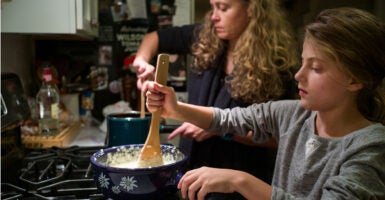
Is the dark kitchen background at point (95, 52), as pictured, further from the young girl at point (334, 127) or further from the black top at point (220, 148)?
the young girl at point (334, 127)

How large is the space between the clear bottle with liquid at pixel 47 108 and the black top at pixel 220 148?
1.90 feet

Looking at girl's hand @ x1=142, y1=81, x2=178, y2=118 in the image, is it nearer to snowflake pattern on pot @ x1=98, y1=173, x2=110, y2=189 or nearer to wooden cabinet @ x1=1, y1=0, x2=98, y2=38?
snowflake pattern on pot @ x1=98, y1=173, x2=110, y2=189

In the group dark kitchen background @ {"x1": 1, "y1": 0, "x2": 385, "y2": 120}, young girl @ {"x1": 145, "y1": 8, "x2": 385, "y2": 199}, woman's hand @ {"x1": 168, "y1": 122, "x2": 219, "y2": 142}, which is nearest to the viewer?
young girl @ {"x1": 145, "y1": 8, "x2": 385, "y2": 199}

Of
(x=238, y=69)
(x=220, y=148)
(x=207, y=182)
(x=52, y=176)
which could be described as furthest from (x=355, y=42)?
(x=52, y=176)

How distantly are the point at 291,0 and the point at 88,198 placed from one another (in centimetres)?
174

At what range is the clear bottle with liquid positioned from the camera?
1.52 m

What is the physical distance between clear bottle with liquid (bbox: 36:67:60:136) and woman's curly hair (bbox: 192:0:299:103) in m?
0.67

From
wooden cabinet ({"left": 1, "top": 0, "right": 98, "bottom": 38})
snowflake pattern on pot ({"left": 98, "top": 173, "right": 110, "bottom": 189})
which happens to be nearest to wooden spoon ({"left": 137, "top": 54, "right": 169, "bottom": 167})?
snowflake pattern on pot ({"left": 98, "top": 173, "right": 110, "bottom": 189})

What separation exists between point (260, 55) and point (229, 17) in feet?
0.53

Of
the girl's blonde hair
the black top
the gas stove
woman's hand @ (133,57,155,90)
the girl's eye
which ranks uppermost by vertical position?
the girl's eye

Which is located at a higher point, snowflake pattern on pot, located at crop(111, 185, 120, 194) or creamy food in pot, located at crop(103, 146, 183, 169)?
creamy food in pot, located at crop(103, 146, 183, 169)

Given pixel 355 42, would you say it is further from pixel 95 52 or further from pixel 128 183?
pixel 95 52

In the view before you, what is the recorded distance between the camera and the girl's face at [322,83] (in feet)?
2.48

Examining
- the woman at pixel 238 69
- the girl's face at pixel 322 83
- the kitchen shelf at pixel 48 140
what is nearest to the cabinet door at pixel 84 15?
the woman at pixel 238 69
